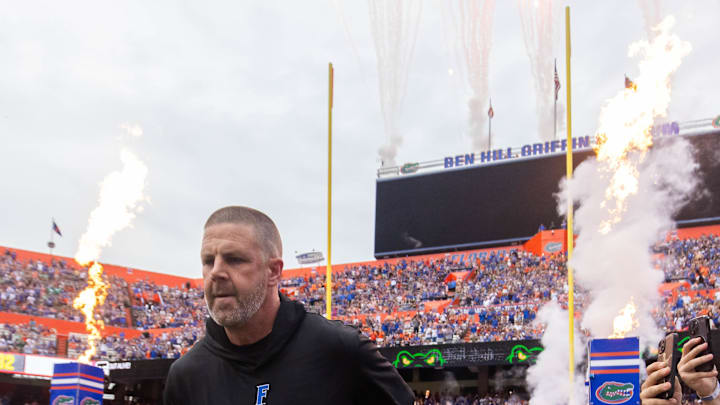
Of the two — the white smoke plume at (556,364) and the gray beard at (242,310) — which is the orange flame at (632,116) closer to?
the white smoke plume at (556,364)

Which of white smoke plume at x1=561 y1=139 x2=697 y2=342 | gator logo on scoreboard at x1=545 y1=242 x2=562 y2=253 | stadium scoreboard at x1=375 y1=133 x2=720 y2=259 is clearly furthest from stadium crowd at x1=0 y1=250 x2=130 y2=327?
white smoke plume at x1=561 y1=139 x2=697 y2=342

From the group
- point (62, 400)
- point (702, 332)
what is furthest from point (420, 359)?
point (702, 332)

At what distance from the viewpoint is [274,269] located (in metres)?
3.17

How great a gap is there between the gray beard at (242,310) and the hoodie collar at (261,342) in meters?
0.15

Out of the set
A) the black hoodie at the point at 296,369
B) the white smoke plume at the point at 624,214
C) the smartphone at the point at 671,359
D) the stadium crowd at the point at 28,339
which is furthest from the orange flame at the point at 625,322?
the stadium crowd at the point at 28,339

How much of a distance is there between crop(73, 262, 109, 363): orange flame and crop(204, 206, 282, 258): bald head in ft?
102

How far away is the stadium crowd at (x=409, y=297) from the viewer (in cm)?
2970

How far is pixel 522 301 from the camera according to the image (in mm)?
32531

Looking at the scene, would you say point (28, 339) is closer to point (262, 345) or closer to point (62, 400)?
point (62, 400)

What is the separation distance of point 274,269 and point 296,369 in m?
0.40

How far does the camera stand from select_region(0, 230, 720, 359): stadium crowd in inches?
1169

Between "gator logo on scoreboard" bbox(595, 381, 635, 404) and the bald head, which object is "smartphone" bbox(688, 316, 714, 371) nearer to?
the bald head

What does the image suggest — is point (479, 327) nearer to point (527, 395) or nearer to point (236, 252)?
point (527, 395)

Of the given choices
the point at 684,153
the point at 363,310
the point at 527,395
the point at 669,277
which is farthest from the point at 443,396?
the point at 684,153
